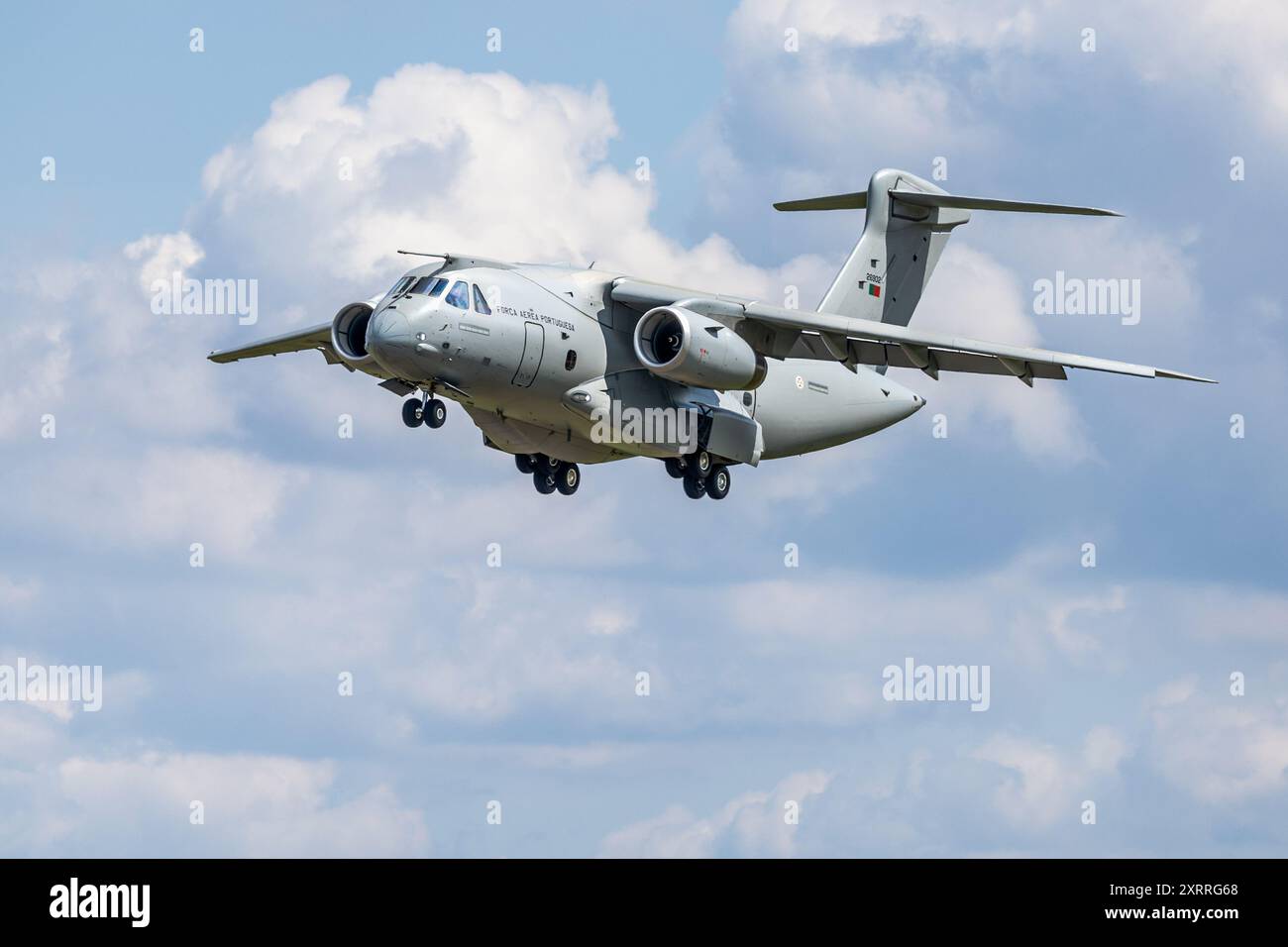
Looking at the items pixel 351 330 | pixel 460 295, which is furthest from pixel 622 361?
pixel 351 330

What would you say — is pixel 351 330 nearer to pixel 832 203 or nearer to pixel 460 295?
pixel 460 295

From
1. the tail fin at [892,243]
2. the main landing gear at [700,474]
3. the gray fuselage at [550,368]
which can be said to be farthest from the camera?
the tail fin at [892,243]

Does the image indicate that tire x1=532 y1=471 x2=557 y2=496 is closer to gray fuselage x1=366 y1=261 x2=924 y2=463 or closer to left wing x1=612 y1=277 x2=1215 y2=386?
gray fuselage x1=366 y1=261 x2=924 y2=463

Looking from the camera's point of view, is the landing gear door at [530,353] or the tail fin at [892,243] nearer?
the landing gear door at [530,353]

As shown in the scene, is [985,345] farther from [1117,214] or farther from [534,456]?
[534,456]

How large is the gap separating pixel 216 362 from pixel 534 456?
592cm

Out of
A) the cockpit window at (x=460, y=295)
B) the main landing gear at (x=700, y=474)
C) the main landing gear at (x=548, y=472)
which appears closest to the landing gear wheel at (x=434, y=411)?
the cockpit window at (x=460, y=295)

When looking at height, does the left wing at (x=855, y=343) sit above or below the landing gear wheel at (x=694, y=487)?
above

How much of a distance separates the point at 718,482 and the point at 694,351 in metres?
2.85

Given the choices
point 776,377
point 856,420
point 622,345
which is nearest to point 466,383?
point 622,345

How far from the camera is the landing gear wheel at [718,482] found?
31266 mm

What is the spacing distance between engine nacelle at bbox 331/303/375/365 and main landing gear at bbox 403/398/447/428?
1.59 m

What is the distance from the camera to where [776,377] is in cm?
3212

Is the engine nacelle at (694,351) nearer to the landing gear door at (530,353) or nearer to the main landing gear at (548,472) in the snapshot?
the landing gear door at (530,353)
